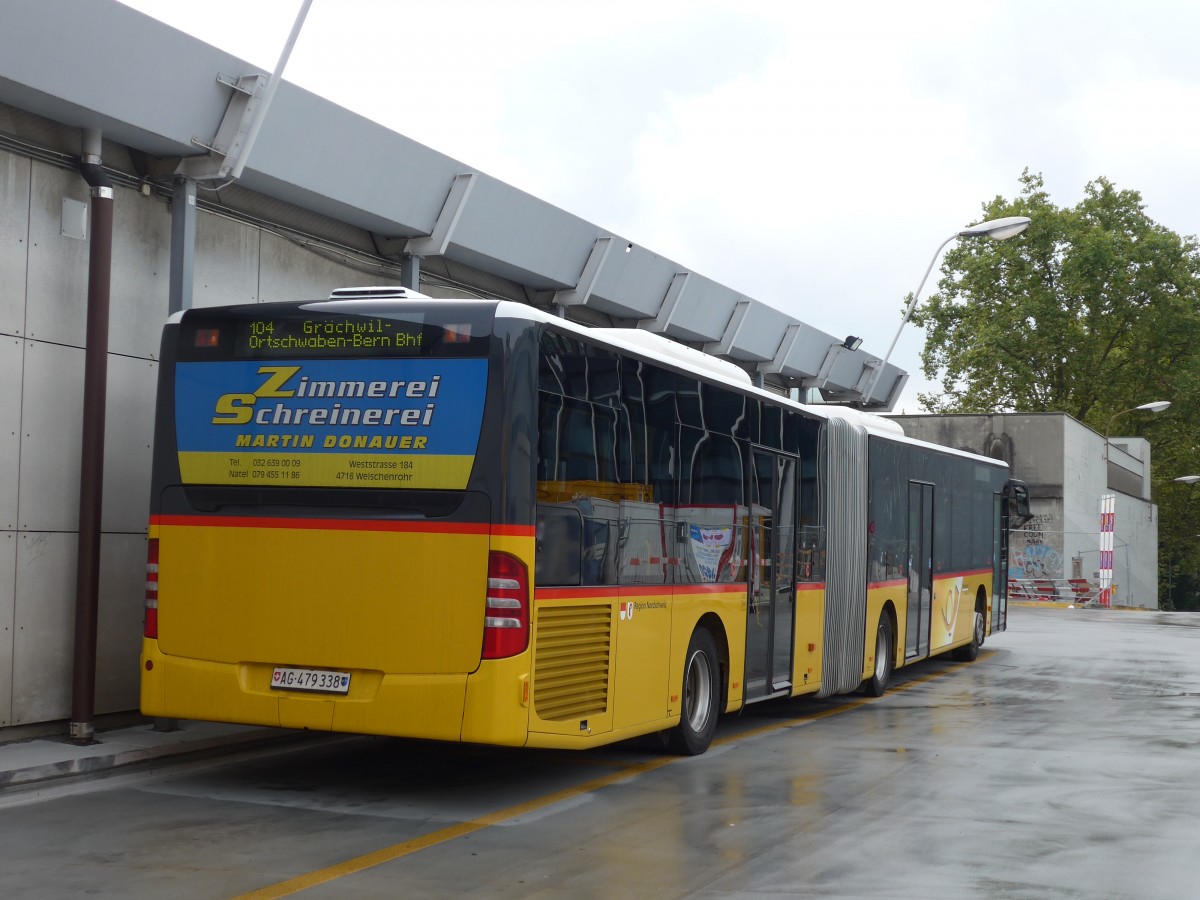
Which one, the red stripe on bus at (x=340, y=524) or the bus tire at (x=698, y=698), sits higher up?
the red stripe on bus at (x=340, y=524)

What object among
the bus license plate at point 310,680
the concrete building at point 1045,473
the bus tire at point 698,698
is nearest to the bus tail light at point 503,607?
the bus license plate at point 310,680

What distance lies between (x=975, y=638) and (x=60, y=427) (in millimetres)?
15517

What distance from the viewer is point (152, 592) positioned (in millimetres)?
9539

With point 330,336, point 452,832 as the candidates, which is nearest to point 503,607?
point 452,832

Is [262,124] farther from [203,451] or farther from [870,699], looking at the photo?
[870,699]

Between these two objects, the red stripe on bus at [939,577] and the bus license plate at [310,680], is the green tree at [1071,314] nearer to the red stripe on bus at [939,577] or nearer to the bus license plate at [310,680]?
the red stripe on bus at [939,577]

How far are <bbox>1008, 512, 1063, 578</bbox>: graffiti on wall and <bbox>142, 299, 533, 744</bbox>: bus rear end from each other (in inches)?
1698

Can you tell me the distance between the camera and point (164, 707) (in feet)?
30.4

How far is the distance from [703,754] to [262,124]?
6370 millimetres

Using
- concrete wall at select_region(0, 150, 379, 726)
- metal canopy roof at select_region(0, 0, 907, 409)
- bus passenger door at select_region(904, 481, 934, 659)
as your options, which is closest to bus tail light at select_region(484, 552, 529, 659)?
concrete wall at select_region(0, 150, 379, 726)

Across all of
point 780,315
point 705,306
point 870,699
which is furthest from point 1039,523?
point 870,699

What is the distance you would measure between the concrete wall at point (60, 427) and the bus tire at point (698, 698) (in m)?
4.41

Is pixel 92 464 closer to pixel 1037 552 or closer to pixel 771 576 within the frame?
pixel 771 576

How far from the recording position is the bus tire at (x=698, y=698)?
11242mm
